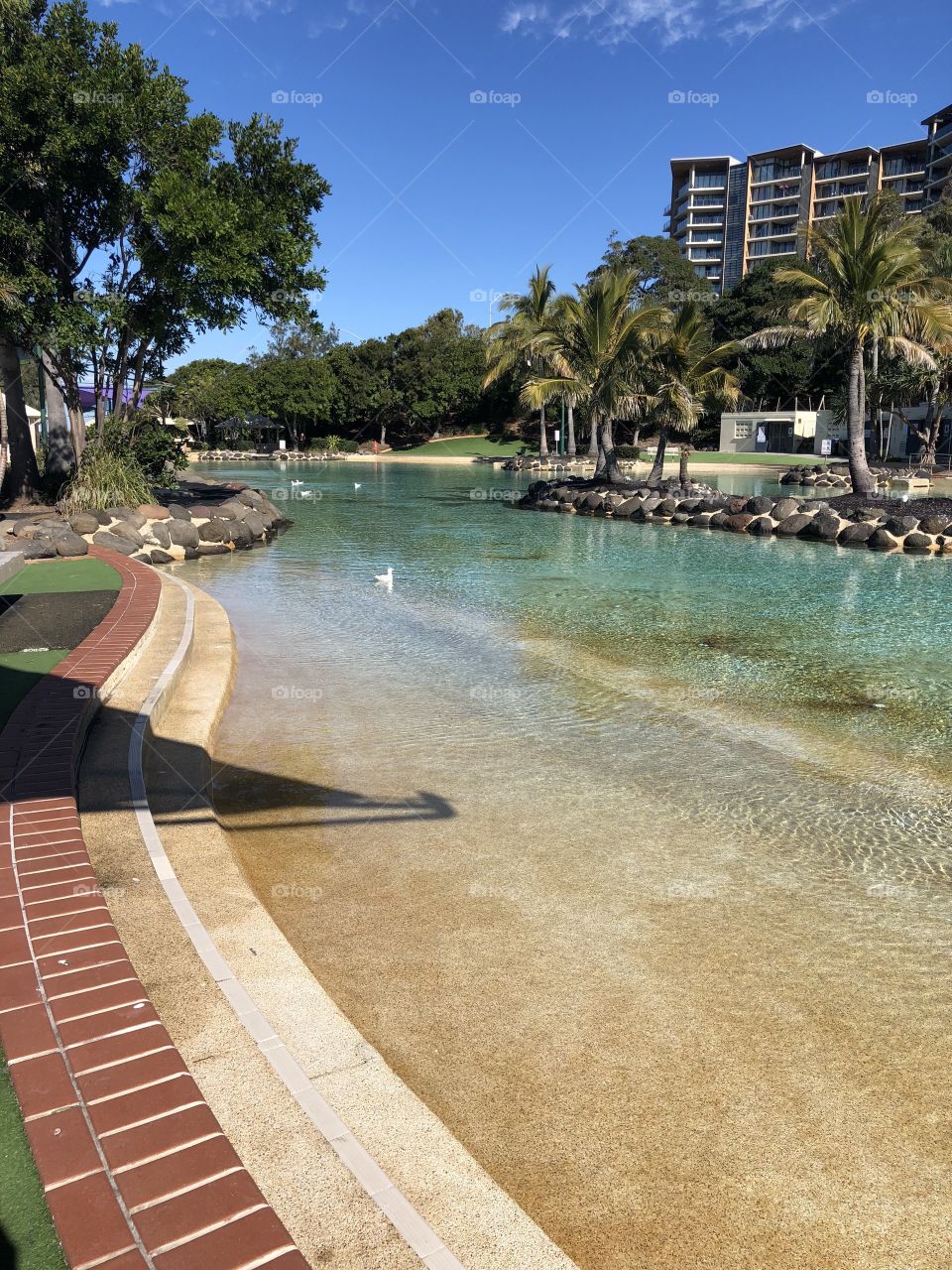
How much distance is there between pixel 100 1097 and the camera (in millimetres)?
2479

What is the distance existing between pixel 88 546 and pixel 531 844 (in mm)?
11989

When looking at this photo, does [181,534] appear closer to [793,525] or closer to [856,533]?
[793,525]

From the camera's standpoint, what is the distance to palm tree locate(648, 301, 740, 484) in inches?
1104

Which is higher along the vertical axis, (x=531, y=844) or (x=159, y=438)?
(x=159, y=438)

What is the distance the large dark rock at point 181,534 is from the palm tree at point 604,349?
1449cm

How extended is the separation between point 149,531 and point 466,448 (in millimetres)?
58182

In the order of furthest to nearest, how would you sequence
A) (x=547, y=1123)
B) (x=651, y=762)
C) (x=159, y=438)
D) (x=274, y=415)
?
(x=274, y=415), (x=159, y=438), (x=651, y=762), (x=547, y=1123)

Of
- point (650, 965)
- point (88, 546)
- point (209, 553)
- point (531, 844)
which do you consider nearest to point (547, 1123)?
point (650, 965)

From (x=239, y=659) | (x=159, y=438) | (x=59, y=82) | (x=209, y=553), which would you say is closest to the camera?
(x=239, y=659)

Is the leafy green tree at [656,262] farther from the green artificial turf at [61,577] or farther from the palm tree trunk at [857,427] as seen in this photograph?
the green artificial turf at [61,577]

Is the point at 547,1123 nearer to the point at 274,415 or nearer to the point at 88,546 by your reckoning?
the point at 88,546

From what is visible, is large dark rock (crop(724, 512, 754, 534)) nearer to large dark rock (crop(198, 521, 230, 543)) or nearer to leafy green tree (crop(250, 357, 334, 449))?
large dark rock (crop(198, 521, 230, 543))

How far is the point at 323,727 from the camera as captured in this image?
7309 mm

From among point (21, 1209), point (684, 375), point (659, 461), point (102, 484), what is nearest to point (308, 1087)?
point (21, 1209)
